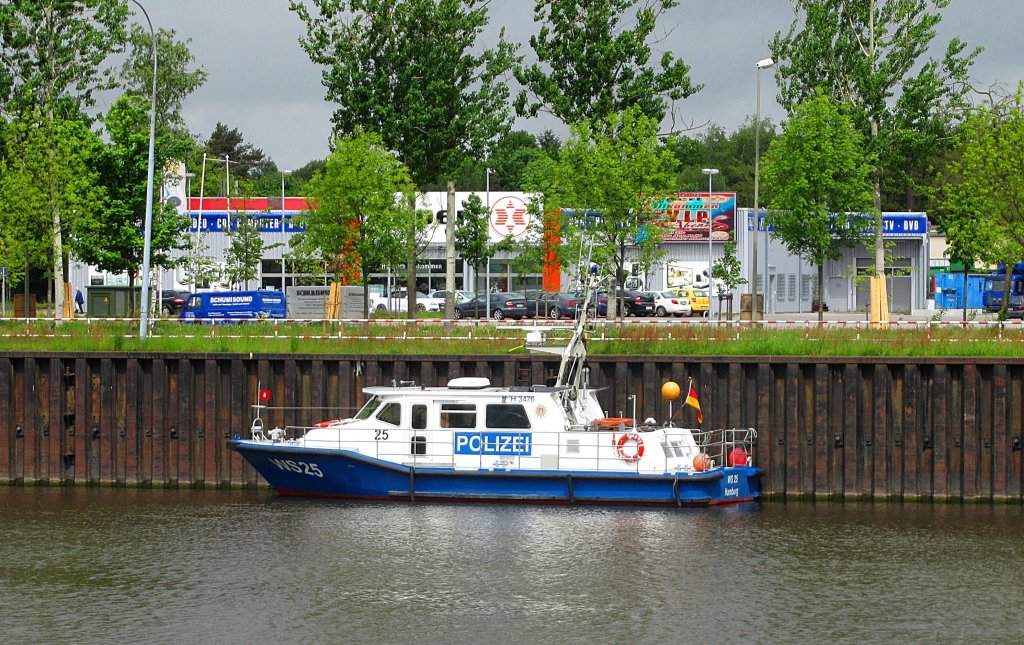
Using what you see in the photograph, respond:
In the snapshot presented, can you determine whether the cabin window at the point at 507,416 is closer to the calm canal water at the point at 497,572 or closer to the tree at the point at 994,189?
the calm canal water at the point at 497,572

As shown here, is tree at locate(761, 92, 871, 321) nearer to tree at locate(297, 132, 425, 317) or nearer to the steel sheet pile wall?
tree at locate(297, 132, 425, 317)

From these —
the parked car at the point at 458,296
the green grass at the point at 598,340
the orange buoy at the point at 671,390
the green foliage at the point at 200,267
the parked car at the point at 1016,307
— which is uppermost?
the green foliage at the point at 200,267

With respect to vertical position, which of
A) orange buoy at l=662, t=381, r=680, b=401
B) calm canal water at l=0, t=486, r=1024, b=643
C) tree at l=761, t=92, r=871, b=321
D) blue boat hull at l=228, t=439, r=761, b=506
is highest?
tree at l=761, t=92, r=871, b=321

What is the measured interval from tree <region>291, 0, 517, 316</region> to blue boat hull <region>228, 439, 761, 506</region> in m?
21.0

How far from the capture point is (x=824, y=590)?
78.4 feet

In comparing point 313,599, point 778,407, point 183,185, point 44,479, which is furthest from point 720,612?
point 183,185

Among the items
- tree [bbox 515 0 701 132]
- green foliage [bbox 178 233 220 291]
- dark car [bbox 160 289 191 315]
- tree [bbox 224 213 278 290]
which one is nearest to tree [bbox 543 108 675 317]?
tree [bbox 515 0 701 132]

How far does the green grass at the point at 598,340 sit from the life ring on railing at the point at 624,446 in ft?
14.5

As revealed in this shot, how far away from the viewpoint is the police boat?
29516 millimetres

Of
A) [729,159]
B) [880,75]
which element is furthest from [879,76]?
[729,159]

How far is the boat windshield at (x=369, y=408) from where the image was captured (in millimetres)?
30531

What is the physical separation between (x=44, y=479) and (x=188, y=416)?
12.9 feet

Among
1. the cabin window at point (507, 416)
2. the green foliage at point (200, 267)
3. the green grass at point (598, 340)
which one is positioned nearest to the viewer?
the cabin window at point (507, 416)

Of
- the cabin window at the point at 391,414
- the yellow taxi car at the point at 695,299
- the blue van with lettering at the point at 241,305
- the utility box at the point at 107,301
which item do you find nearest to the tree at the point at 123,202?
the utility box at the point at 107,301
